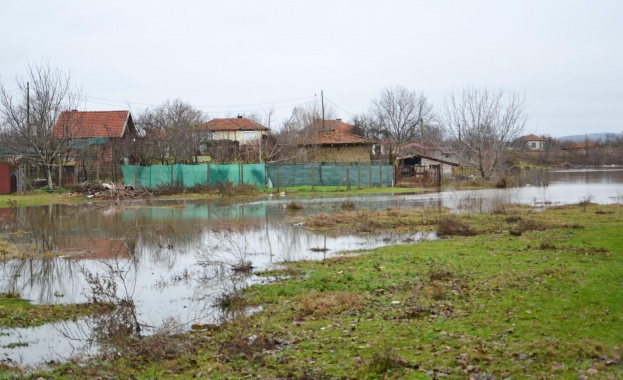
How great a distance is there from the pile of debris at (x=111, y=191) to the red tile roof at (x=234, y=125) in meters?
35.5

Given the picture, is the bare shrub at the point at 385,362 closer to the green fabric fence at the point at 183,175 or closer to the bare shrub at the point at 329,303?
the bare shrub at the point at 329,303

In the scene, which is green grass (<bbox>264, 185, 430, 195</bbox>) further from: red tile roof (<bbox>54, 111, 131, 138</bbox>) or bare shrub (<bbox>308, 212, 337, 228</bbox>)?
bare shrub (<bbox>308, 212, 337, 228</bbox>)

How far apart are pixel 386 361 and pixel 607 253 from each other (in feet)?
27.8

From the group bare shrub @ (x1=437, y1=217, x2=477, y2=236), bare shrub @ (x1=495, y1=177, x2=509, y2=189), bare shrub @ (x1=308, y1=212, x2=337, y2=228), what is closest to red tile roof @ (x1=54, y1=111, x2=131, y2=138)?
bare shrub @ (x1=308, y1=212, x2=337, y2=228)

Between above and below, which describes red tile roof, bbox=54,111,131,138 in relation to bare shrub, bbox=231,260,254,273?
above

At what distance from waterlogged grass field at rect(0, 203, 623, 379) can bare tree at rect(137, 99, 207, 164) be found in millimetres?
37422

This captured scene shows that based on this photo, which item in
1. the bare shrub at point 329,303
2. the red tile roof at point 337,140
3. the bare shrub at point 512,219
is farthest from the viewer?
the red tile roof at point 337,140

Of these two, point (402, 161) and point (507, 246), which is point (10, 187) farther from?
point (402, 161)

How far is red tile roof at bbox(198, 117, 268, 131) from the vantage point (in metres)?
77.9

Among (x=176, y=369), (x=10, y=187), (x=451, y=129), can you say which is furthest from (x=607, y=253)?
(x=451, y=129)

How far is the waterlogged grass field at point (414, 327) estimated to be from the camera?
261 inches

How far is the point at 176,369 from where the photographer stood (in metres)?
7.35

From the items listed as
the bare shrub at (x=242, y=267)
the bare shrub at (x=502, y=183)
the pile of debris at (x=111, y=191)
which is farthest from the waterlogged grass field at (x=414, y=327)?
Result: the bare shrub at (x=502, y=183)

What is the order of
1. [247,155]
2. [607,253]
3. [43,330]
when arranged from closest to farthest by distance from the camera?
[43,330] < [607,253] < [247,155]
